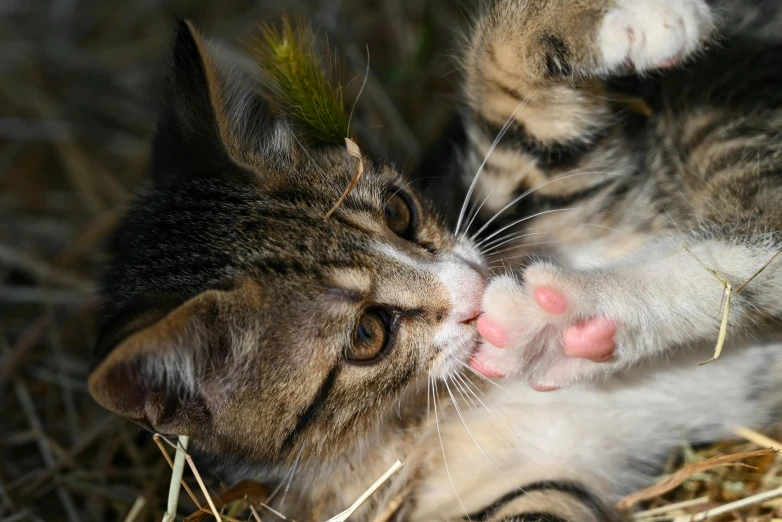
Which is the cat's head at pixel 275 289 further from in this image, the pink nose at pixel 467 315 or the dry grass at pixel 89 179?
the dry grass at pixel 89 179

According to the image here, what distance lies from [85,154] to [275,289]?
→ 6.90 ft

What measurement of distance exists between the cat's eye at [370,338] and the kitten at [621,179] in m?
0.22

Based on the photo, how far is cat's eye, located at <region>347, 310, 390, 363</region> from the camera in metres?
1.50

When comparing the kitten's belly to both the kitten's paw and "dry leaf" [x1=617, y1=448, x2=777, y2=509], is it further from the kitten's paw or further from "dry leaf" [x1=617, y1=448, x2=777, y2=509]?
the kitten's paw

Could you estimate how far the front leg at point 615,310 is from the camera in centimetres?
143

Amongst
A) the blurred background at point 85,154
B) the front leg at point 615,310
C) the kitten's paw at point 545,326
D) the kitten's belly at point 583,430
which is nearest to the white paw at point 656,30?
the front leg at point 615,310

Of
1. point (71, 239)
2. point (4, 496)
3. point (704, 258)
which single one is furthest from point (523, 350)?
point (71, 239)

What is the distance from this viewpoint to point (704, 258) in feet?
5.09

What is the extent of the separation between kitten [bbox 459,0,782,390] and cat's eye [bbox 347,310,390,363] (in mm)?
222

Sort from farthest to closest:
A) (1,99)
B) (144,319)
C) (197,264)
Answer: (1,99) → (197,264) → (144,319)

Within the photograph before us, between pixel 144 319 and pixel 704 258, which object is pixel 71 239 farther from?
pixel 704 258

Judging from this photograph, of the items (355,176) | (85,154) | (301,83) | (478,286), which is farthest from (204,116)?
(85,154)

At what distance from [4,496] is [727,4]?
7.92ft

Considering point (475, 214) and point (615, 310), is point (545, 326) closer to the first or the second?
point (615, 310)
